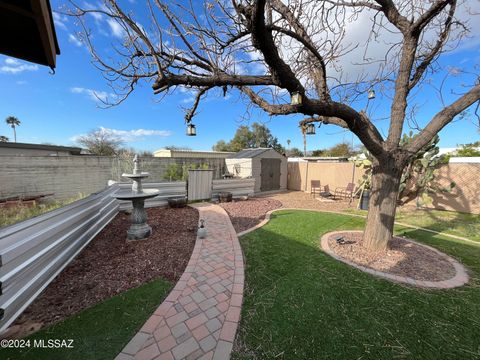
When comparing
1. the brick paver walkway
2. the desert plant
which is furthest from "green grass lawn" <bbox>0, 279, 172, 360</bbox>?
the desert plant

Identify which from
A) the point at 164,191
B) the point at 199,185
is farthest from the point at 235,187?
the point at 164,191

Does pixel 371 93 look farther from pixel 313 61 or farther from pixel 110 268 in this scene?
pixel 110 268

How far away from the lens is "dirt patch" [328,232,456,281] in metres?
3.13

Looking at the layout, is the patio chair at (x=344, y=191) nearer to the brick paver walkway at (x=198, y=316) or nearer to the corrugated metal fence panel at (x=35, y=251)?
the brick paver walkway at (x=198, y=316)

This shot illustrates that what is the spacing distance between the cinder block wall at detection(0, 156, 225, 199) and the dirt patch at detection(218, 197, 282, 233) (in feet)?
13.7

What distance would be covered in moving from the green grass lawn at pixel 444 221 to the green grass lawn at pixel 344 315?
2128 millimetres

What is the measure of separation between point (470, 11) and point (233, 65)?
147 inches

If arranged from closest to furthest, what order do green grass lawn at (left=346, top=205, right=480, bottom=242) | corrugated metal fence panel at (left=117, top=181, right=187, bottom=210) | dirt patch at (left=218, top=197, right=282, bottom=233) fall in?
green grass lawn at (left=346, top=205, right=480, bottom=242) < dirt patch at (left=218, top=197, right=282, bottom=233) < corrugated metal fence panel at (left=117, top=181, right=187, bottom=210)

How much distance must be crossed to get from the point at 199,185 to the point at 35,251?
19.9 ft

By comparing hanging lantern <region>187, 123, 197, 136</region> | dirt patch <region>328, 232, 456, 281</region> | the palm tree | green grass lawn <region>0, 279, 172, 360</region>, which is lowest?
green grass lawn <region>0, 279, 172, 360</region>

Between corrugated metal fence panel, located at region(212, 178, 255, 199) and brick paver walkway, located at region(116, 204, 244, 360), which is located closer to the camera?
brick paver walkway, located at region(116, 204, 244, 360)

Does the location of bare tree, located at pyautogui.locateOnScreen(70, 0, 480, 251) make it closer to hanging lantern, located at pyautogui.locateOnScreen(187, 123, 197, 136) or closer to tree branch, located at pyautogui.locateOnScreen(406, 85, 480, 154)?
tree branch, located at pyautogui.locateOnScreen(406, 85, 480, 154)

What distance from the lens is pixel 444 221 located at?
613 centimetres

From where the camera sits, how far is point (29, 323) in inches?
79.7
